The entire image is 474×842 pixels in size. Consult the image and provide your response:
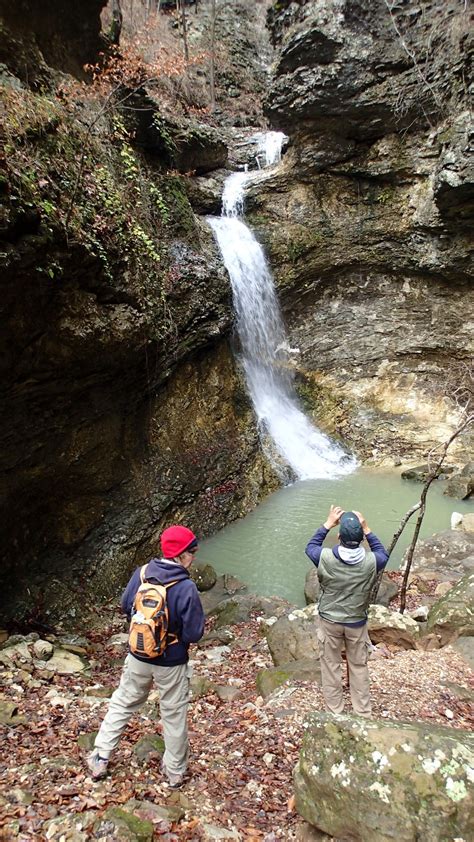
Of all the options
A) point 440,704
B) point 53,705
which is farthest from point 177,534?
point 440,704

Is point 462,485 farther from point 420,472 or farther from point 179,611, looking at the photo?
point 179,611

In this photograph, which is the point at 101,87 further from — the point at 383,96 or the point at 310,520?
the point at 310,520

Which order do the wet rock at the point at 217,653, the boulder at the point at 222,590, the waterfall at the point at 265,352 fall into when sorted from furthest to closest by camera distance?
the waterfall at the point at 265,352 < the boulder at the point at 222,590 < the wet rock at the point at 217,653

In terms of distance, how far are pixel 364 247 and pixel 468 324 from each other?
3.97 metres

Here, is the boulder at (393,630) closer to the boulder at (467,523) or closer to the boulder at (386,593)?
the boulder at (386,593)

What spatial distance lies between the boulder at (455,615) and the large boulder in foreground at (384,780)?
3334 mm

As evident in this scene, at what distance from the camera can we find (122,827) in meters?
2.62

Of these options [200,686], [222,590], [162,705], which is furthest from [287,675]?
[222,590]

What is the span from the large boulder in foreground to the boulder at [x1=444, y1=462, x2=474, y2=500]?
1053 cm

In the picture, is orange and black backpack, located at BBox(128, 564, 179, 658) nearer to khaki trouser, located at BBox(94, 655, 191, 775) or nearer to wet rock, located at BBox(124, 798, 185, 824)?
khaki trouser, located at BBox(94, 655, 191, 775)

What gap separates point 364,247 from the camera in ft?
48.4

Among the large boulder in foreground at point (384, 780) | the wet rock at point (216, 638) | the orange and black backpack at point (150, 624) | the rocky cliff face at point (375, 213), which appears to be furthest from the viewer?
the rocky cliff face at point (375, 213)

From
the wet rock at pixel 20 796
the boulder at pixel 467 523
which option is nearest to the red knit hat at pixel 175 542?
the wet rock at pixel 20 796

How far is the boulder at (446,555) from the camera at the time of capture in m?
8.43
